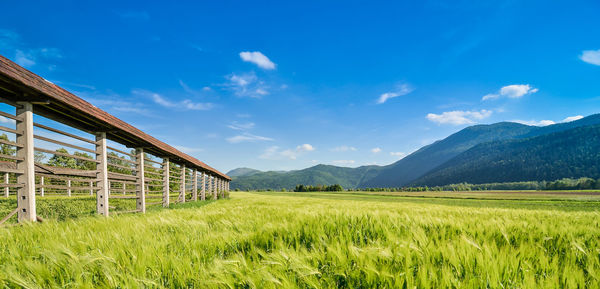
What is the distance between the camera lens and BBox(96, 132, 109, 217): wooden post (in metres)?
6.32

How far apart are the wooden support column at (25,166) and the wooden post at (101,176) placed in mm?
2048

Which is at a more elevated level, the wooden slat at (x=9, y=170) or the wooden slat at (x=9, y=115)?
the wooden slat at (x=9, y=115)

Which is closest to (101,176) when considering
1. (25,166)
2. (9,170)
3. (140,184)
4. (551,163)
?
(25,166)

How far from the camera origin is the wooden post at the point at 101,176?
20.7 feet

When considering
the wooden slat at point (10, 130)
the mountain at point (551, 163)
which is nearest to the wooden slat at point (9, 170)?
the wooden slat at point (10, 130)

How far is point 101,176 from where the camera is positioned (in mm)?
6457

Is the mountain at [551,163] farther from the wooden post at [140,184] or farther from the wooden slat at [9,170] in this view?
the wooden slat at [9,170]

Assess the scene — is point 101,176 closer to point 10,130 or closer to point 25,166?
point 25,166

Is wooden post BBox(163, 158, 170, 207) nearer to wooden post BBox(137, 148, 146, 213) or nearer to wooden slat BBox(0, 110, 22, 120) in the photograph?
wooden post BBox(137, 148, 146, 213)

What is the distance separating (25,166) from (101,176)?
7.39 feet

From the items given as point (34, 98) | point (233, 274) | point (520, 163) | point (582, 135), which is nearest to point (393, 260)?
point (233, 274)

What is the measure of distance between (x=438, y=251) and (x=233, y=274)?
4.53 feet

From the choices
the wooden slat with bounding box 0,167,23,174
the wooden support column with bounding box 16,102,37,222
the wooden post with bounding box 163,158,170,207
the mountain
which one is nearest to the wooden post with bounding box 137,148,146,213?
the wooden post with bounding box 163,158,170,207

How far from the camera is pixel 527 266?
5.19 ft
